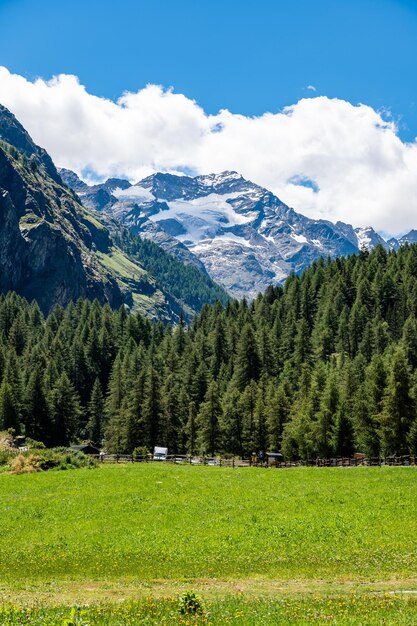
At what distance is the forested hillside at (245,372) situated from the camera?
8481 cm

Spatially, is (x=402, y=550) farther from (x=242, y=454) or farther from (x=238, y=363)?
(x=238, y=363)

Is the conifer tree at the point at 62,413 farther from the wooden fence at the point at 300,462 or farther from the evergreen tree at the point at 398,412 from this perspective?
the evergreen tree at the point at 398,412

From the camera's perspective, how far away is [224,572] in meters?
25.0

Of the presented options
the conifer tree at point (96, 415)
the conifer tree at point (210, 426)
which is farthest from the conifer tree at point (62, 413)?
the conifer tree at point (210, 426)

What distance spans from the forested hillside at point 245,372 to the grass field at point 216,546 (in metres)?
35.6

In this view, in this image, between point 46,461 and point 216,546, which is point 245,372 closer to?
point 46,461

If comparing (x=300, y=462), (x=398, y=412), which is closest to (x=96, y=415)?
(x=300, y=462)

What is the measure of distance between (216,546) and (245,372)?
100 metres

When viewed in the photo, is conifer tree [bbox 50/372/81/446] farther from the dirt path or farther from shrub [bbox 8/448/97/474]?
the dirt path

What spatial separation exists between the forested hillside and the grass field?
35606 mm

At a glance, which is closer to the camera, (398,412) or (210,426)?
(398,412)

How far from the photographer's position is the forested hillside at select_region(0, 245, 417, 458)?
84812mm

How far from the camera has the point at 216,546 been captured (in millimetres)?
29453

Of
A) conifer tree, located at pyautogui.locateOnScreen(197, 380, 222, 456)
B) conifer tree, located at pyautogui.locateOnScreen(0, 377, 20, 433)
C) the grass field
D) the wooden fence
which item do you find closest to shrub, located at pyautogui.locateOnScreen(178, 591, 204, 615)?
the grass field
